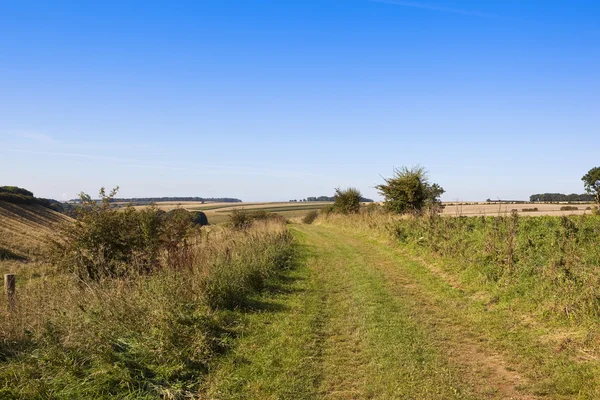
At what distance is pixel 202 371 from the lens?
20.9ft

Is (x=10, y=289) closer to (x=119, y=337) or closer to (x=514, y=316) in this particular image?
(x=119, y=337)

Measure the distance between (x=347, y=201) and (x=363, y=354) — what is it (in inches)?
1636

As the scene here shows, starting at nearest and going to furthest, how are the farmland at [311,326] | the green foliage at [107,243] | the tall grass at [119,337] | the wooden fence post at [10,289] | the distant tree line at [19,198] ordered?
the tall grass at [119,337], the farmland at [311,326], the wooden fence post at [10,289], the green foliage at [107,243], the distant tree line at [19,198]

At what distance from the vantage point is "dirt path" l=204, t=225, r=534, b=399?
18.9 feet

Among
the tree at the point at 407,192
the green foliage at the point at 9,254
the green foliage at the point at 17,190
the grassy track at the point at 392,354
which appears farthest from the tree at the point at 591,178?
the green foliage at the point at 17,190

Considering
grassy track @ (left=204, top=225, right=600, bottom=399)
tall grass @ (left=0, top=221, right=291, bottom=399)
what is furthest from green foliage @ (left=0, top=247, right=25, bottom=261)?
grassy track @ (left=204, top=225, right=600, bottom=399)

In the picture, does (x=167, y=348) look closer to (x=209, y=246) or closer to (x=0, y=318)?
(x=0, y=318)

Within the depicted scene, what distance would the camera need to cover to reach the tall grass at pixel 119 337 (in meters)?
5.41

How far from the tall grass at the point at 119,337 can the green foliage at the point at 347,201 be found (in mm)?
37688

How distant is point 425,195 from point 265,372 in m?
28.6

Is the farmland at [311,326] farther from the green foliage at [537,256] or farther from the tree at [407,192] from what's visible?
the tree at [407,192]

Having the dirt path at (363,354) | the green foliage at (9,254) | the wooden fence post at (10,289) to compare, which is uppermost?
the wooden fence post at (10,289)

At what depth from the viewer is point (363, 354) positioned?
23.2 ft

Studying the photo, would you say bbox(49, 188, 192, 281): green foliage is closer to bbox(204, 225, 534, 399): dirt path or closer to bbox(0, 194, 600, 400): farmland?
bbox(0, 194, 600, 400): farmland
